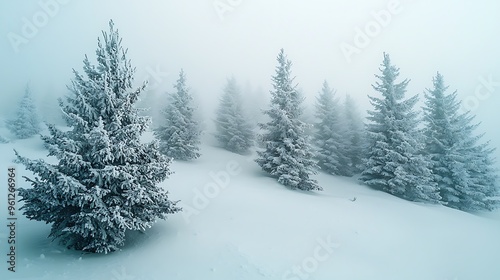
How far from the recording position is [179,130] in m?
28.2

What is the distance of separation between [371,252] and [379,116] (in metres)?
16.9

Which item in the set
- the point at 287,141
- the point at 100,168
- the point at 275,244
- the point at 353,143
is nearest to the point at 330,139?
the point at 353,143

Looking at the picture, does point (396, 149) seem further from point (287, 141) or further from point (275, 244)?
point (275, 244)

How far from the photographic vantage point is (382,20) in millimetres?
23922

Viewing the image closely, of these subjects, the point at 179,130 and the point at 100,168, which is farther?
the point at 179,130

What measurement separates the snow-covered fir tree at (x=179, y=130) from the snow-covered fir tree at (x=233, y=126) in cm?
892

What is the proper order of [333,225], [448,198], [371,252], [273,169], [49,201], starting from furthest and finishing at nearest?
[448,198] < [273,169] < [333,225] < [371,252] < [49,201]

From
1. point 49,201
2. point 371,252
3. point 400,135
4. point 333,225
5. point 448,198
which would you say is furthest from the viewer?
point 448,198

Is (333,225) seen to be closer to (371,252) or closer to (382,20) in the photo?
(371,252)

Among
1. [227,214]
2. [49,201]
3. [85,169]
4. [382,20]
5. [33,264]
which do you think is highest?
[382,20]

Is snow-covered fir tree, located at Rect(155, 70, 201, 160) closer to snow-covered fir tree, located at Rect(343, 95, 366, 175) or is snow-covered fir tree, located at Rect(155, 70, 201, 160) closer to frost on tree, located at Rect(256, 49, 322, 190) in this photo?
frost on tree, located at Rect(256, 49, 322, 190)

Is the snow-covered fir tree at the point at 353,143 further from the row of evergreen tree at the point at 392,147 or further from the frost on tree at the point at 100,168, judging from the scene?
the frost on tree at the point at 100,168

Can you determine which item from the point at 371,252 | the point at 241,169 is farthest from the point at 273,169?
the point at 371,252

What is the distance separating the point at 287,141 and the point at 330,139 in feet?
45.8
